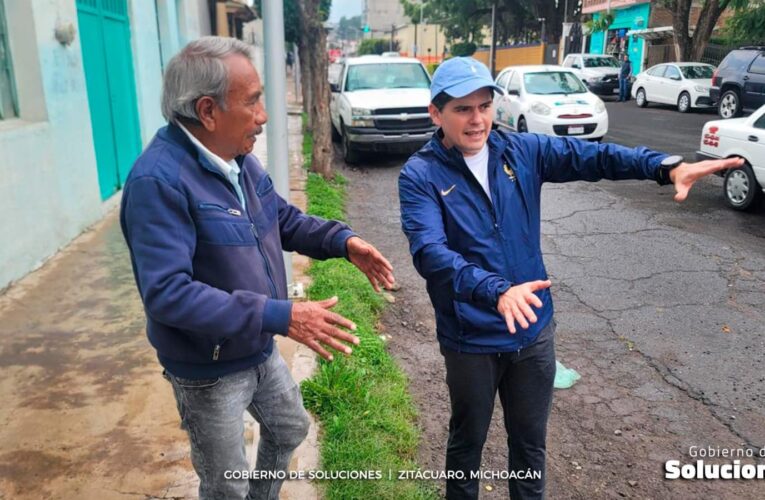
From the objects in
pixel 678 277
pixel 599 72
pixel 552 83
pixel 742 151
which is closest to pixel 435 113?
pixel 678 277

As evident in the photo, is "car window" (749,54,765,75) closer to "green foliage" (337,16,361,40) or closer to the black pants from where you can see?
the black pants

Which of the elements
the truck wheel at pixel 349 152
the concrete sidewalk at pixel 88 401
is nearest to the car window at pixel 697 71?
the truck wheel at pixel 349 152

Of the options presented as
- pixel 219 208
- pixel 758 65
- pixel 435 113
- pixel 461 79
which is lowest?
pixel 219 208

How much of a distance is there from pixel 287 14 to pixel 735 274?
58.9 feet

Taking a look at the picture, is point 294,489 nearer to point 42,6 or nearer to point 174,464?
point 174,464

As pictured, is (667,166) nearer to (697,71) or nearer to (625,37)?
(697,71)

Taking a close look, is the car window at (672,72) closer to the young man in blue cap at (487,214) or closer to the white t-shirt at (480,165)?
the young man in blue cap at (487,214)

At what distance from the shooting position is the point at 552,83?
13.2 metres

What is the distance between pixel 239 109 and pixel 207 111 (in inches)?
3.6

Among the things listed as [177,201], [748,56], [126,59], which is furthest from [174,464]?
[748,56]

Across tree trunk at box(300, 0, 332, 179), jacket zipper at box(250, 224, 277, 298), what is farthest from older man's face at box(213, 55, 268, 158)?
tree trunk at box(300, 0, 332, 179)

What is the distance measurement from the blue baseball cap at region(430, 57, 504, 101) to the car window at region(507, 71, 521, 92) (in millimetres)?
11431

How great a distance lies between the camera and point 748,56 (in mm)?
15523

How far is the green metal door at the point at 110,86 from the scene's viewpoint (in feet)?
24.8
